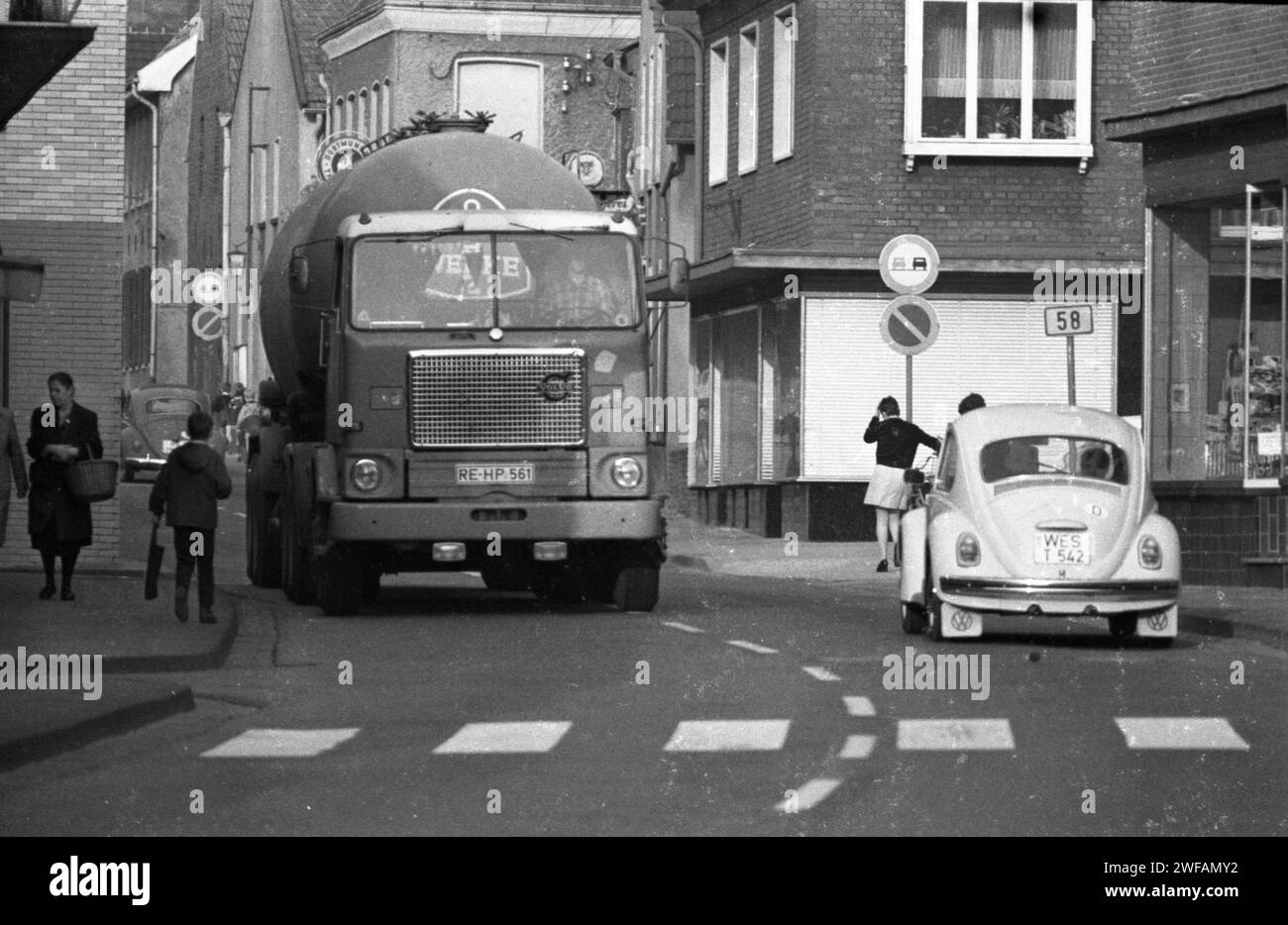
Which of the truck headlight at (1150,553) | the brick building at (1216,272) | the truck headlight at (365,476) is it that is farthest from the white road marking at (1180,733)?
the brick building at (1216,272)

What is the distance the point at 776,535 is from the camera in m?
34.5

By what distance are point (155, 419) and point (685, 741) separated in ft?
130

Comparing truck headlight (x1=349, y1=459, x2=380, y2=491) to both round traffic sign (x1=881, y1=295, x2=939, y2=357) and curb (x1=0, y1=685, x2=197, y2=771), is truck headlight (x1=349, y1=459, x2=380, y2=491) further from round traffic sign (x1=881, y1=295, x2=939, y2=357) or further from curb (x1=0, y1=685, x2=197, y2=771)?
round traffic sign (x1=881, y1=295, x2=939, y2=357)

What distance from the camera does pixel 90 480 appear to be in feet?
69.5

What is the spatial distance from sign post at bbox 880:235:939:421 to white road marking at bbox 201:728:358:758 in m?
12.7

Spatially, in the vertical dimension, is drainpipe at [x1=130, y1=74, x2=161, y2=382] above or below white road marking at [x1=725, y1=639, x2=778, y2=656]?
above

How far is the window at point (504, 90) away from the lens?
59250mm

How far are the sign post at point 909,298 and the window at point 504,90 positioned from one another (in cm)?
3419

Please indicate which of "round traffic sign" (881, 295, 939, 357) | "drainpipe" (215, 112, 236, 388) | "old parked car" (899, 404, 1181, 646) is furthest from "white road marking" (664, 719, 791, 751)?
"drainpipe" (215, 112, 236, 388)

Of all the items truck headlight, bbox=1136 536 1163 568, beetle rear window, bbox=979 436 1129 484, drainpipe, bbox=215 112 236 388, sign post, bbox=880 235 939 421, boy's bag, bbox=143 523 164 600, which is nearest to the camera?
truck headlight, bbox=1136 536 1163 568

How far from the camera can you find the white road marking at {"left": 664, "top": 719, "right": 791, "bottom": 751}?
12375 millimetres

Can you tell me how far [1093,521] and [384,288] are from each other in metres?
5.70

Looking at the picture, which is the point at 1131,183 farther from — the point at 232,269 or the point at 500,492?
the point at 232,269
